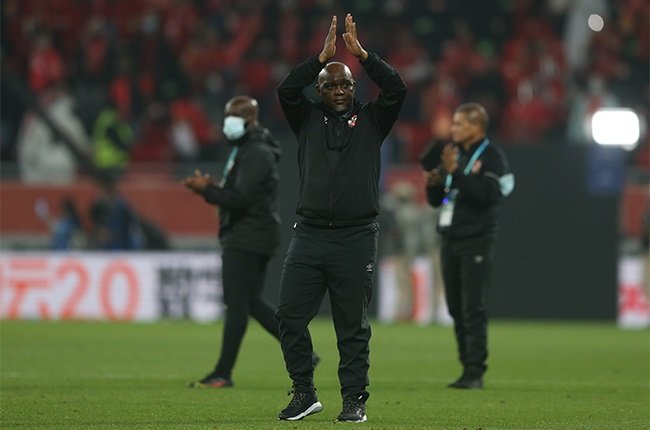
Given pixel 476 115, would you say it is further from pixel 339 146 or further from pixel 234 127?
pixel 339 146

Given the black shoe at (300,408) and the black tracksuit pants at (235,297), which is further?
the black tracksuit pants at (235,297)

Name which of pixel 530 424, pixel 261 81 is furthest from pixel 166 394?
pixel 261 81

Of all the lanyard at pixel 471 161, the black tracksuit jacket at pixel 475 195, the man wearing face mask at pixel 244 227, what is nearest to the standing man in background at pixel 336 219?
the man wearing face mask at pixel 244 227

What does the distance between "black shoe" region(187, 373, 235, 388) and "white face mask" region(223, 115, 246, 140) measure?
6.30ft

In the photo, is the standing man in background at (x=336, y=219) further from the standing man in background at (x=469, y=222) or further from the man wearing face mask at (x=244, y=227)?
the standing man in background at (x=469, y=222)

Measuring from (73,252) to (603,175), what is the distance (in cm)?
827

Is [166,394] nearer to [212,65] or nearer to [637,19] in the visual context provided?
[212,65]

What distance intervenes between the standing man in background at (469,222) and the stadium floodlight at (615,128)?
37.6 ft

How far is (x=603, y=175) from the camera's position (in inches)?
896

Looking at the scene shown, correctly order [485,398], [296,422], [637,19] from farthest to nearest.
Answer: [637,19]
[485,398]
[296,422]

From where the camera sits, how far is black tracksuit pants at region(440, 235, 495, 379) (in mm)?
11820

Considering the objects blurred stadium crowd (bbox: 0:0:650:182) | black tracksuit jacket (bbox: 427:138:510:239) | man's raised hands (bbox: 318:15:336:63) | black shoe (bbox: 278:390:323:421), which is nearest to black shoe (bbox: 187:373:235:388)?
black tracksuit jacket (bbox: 427:138:510:239)

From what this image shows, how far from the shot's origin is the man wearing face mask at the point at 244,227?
38.1ft

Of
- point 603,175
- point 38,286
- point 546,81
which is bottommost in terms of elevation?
point 38,286
